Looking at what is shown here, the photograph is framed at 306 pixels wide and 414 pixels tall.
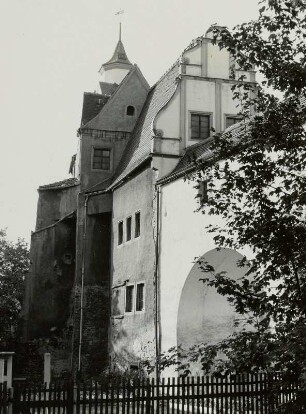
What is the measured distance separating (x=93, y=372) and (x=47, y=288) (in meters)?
4.63

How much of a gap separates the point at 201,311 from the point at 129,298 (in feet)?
15.6

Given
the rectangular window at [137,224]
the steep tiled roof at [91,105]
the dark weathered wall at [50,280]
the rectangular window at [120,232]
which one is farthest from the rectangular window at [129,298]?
the steep tiled roof at [91,105]

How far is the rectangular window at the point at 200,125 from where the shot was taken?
23469mm

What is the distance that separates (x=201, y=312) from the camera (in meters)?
19.9

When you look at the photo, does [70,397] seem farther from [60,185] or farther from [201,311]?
[60,185]

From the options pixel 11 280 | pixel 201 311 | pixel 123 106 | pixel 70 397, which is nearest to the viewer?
pixel 70 397

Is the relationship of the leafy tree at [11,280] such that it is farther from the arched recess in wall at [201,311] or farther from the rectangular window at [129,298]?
the arched recess in wall at [201,311]

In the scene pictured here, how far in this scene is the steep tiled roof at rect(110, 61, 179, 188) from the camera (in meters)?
24.4

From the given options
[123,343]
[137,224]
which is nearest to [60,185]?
[137,224]

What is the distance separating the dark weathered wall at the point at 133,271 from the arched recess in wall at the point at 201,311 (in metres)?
1.70

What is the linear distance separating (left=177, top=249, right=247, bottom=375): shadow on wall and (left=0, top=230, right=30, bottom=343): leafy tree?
81.1 feet

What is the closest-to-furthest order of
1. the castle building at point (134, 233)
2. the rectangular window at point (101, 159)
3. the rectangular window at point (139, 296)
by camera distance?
the castle building at point (134, 233), the rectangular window at point (139, 296), the rectangular window at point (101, 159)

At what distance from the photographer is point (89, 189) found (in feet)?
92.5

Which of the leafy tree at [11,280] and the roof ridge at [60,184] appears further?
the leafy tree at [11,280]
